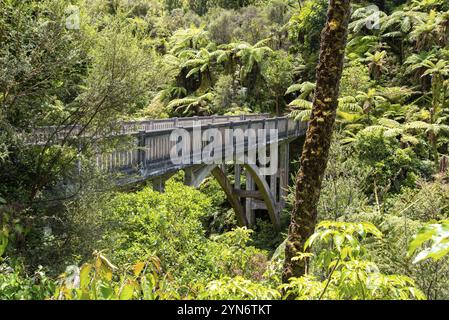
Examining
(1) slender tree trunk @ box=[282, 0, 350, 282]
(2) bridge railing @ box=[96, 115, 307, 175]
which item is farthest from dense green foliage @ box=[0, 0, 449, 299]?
(2) bridge railing @ box=[96, 115, 307, 175]

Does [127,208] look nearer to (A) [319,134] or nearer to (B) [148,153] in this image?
(B) [148,153]

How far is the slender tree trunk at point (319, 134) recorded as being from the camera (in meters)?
4.03

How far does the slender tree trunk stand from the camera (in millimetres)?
4031

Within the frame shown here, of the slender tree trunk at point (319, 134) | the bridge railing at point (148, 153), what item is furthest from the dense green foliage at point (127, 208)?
the bridge railing at point (148, 153)

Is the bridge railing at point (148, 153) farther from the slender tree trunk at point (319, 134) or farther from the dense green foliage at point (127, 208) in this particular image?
the slender tree trunk at point (319, 134)

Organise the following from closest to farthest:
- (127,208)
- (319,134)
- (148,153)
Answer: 1. (319,134)
2. (127,208)
3. (148,153)

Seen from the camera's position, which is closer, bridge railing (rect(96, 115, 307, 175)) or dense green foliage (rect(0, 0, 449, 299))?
dense green foliage (rect(0, 0, 449, 299))

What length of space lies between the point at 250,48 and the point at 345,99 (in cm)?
910

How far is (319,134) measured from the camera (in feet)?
13.9

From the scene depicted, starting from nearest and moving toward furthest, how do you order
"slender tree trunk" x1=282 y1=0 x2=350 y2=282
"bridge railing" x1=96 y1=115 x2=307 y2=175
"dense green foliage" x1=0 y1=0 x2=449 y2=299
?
1. "dense green foliage" x1=0 y1=0 x2=449 y2=299
2. "slender tree trunk" x1=282 y1=0 x2=350 y2=282
3. "bridge railing" x1=96 y1=115 x2=307 y2=175

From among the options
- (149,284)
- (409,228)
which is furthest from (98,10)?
(409,228)

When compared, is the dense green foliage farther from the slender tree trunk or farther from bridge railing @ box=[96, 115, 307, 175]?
bridge railing @ box=[96, 115, 307, 175]

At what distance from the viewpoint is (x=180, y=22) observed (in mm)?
37906

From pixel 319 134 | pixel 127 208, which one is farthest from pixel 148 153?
pixel 319 134
